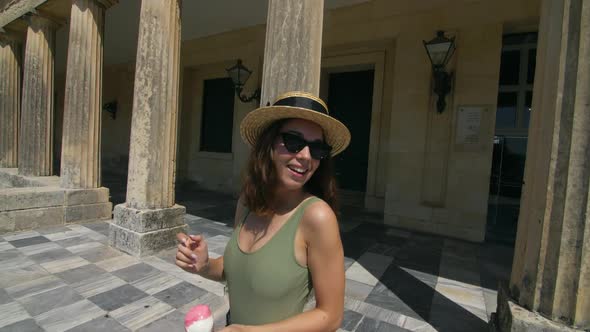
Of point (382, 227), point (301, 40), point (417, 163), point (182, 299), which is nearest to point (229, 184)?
point (382, 227)

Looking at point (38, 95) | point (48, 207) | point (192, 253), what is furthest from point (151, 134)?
point (38, 95)

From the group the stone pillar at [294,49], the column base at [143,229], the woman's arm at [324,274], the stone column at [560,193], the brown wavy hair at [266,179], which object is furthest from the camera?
the column base at [143,229]

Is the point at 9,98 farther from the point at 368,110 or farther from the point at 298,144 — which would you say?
the point at 298,144

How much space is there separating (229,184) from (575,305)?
826cm

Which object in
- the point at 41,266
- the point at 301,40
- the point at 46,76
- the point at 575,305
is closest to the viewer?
the point at 575,305

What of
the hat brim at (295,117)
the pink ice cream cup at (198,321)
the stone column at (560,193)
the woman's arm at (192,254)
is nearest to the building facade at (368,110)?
the stone column at (560,193)

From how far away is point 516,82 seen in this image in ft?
19.9

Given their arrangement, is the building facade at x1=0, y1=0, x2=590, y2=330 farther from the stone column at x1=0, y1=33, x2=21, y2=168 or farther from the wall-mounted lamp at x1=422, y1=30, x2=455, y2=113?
the wall-mounted lamp at x1=422, y1=30, x2=455, y2=113

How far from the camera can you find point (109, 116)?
1251 cm

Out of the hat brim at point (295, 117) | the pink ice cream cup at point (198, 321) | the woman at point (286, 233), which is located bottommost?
the pink ice cream cup at point (198, 321)

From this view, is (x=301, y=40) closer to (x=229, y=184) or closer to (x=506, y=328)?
(x=506, y=328)

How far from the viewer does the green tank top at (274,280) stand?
1.02 meters

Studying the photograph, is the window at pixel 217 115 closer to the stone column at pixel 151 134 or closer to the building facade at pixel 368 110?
the building facade at pixel 368 110

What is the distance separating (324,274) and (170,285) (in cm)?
275
